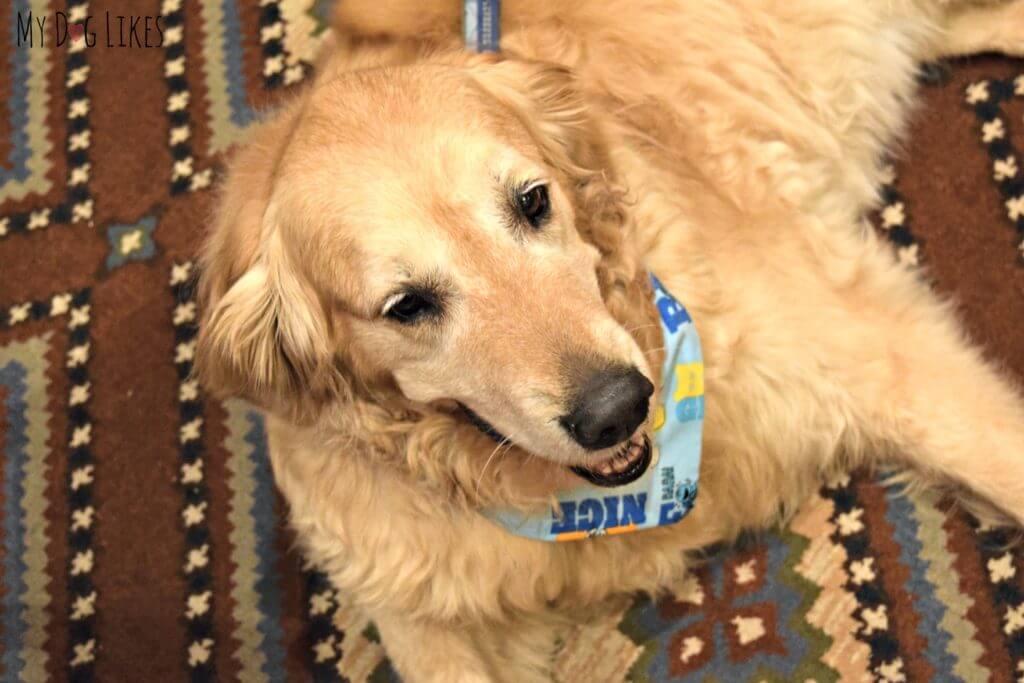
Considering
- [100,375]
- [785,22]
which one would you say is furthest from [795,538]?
[100,375]

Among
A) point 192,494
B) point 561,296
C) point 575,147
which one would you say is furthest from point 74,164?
point 561,296

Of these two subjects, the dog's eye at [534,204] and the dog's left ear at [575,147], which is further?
the dog's left ear at [575,147]

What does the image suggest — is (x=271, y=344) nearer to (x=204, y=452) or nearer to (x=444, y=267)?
(x=444, y=267)

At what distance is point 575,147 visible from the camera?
68.2 inches

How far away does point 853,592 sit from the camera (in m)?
1.99

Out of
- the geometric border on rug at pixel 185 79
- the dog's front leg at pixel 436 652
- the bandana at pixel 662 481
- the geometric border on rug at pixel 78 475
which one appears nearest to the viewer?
the bandana at pixel 662 481

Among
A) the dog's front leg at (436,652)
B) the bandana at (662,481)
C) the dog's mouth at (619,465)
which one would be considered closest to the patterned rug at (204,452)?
the dog's front leg at (436,652)

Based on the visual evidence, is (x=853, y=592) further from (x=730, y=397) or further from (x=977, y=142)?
(x=977, y=142)

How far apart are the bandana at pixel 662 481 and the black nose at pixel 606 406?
13.7 inches

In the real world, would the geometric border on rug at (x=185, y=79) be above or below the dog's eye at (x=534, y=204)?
below

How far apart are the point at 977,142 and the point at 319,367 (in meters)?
1.68

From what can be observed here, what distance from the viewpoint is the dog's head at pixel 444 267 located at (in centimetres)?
141

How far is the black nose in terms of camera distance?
1.37 meters

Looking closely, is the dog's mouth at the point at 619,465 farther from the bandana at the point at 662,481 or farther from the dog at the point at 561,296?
the bandana at the point at 662,481
